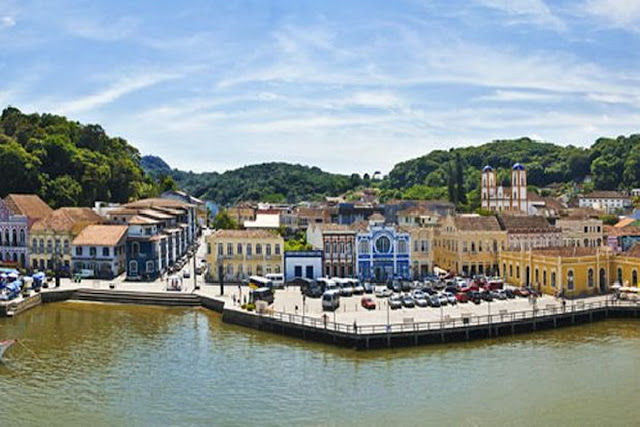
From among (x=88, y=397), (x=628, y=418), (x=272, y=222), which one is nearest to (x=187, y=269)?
(x=272, y=222)

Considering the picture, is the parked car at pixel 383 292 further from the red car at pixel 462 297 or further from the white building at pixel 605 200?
the white building at pixel 605 200

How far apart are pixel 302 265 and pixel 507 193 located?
2478 inches

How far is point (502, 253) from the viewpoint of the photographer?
5519 centimetres

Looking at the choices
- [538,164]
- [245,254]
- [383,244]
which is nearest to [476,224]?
[383,244]

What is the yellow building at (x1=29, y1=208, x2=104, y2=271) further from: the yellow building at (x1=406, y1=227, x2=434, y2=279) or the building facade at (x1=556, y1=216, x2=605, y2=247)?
the building facade at (x1=556, y1=216, x2=605, y2=247)

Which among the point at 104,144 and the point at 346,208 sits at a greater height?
the point at 104,144

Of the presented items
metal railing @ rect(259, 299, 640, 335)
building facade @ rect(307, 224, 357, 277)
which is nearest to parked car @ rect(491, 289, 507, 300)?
metal railing @ rect(259, 299, 640, 335)

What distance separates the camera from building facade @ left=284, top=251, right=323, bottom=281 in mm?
54156

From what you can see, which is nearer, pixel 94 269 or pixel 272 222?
→ pixel 94 269

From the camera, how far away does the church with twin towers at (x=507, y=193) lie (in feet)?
346

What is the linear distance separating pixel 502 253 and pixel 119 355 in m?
32.8

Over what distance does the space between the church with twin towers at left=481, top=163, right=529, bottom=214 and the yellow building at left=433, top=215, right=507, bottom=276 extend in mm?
46936

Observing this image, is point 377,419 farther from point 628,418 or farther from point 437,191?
point 437,191

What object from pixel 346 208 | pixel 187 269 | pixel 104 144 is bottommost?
pixel 187 269
